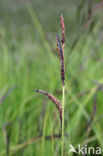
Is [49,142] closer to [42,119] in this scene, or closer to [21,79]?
[42,119]

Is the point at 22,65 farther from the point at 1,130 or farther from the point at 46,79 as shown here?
the point at 1,130

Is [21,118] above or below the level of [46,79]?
below

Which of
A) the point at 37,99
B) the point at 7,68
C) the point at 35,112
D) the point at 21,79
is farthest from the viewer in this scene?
the point at 7,68

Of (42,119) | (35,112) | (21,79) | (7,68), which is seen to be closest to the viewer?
(42,119)

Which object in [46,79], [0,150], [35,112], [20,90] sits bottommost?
[0,150]

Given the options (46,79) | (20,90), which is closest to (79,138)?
(20,90)

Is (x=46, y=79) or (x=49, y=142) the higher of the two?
(x=46, y=79)

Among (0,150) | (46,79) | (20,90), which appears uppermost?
(46,79)

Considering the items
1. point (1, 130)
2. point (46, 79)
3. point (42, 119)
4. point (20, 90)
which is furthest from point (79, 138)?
point (46, 79)

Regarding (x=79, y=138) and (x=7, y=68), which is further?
(x=7, y=68)

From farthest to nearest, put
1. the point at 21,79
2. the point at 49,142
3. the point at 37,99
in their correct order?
the point at 21,79
the point at 37,99
the point at 49,142
